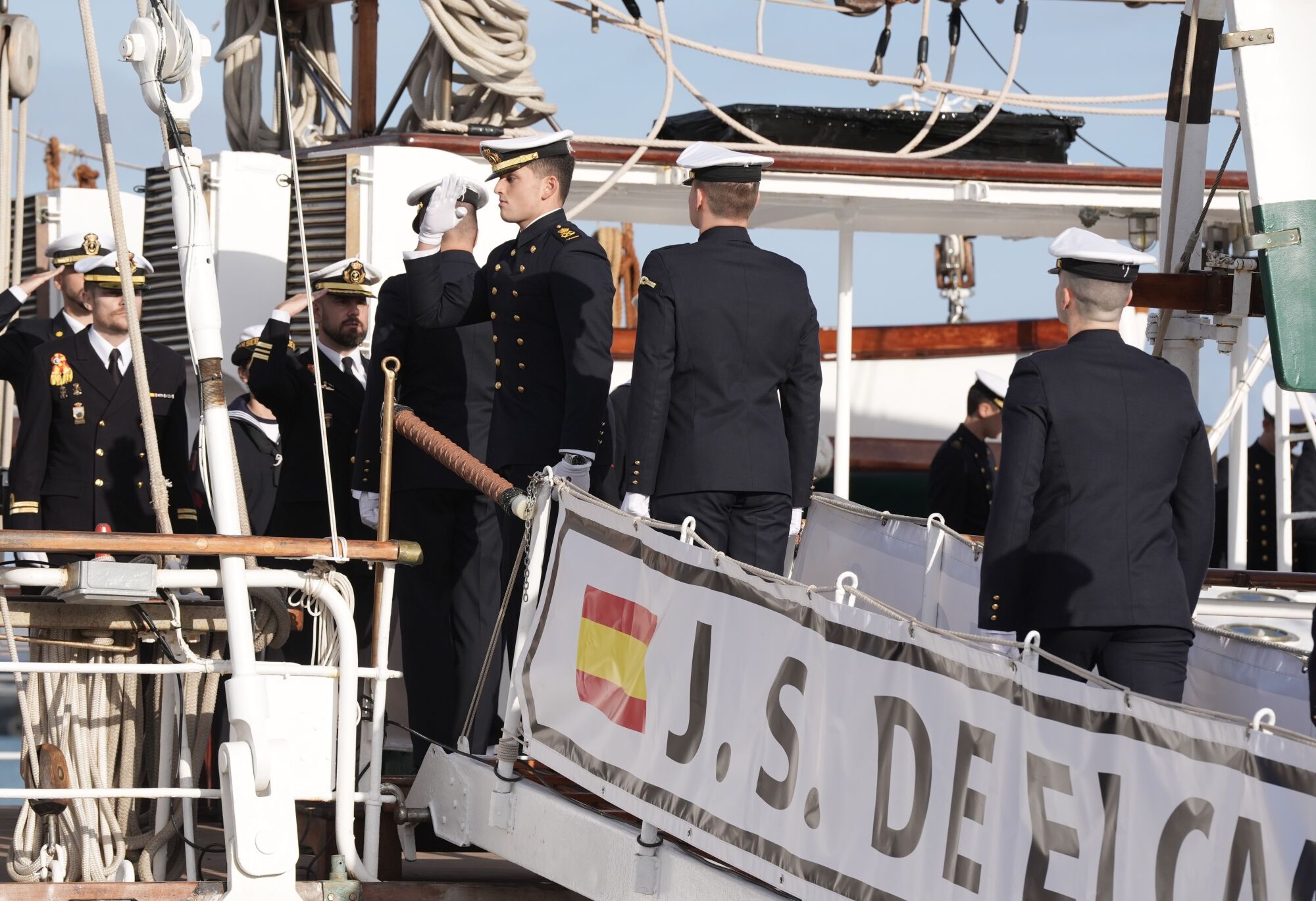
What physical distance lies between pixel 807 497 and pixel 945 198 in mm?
3981

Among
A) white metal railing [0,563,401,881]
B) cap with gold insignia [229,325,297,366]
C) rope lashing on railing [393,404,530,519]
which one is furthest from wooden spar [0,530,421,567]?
cap with gold insignia [229,325,297,366]

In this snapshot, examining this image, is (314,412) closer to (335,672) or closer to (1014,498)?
(335,672)

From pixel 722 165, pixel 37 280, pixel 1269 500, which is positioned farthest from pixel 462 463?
pixel 1269 500

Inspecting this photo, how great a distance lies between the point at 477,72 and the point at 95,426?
2.40m

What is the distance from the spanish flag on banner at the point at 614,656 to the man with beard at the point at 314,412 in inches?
82.8

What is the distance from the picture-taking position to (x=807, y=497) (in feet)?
15.2

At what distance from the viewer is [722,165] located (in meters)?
4.38

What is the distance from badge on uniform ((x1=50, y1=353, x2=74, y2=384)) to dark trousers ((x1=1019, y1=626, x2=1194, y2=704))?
343 cm

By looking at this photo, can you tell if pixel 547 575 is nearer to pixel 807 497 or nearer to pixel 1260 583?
pixel 807 497

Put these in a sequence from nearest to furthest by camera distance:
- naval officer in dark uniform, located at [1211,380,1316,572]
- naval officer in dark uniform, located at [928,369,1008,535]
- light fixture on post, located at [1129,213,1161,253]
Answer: naval officer in dark uniform, located at [928,369,1008,535] < light fixture on post, located at [1129,213,1161,253] < naval officer in dark uniform, located at [1211,380,1316,572]

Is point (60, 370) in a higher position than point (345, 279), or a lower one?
lower

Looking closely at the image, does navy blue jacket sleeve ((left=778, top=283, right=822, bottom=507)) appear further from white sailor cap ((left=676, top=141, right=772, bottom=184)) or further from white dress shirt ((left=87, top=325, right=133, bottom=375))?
white dress shirt ((left=87, top=325, right=133, bottom=375))

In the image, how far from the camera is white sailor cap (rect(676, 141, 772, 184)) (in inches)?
172

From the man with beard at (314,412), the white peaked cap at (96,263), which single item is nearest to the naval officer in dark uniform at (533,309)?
the man with beard at (314,412)
